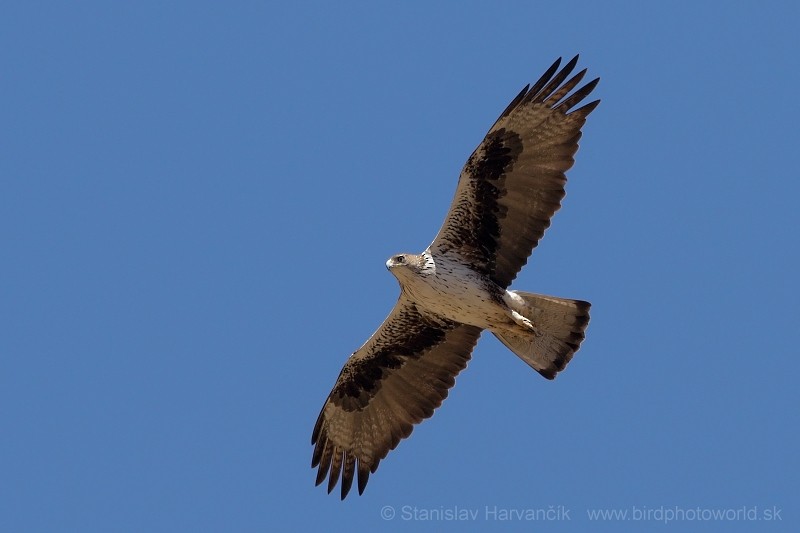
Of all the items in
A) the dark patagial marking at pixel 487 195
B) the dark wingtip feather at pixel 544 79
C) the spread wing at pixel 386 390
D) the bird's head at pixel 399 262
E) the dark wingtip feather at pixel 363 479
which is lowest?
the dark wingtip feather at pixel 363 479

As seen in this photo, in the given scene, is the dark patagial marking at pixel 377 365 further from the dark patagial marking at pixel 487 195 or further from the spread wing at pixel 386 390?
the dark patagial marking at pixel 487 195

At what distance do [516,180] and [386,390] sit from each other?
2.75 meters

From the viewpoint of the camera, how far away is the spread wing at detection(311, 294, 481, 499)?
524 inches

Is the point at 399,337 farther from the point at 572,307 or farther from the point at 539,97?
the point at 539,97

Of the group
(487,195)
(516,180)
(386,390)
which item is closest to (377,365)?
(386,390)

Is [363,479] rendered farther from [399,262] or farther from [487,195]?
[487,195]

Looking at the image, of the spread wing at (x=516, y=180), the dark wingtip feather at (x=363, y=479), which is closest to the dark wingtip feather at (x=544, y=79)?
the spread wing at (x=516, y=180)

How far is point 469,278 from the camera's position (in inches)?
490

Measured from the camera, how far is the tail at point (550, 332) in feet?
41.6

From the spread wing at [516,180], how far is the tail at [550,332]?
42cm

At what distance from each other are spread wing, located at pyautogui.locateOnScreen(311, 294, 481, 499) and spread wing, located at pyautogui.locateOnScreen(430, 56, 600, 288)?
1.02 meters

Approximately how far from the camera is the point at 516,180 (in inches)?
490

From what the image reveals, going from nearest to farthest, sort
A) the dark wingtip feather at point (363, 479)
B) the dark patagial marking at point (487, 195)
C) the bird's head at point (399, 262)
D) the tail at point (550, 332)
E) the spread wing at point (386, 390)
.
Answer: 1. the bird's head at point (399, 262)
2. the dark patagial marking at point (487, 195)
3. the tail at point (550, 332)
4. the spread wing at point (386, 390)
5. the dark wingtip feather at point (363, 479)

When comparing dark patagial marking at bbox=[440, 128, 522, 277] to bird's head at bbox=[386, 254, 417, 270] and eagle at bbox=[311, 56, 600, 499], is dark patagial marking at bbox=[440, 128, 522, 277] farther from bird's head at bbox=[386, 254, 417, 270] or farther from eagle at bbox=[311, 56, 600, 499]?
bird's head at bbox=[386, 254, 417, 270]
